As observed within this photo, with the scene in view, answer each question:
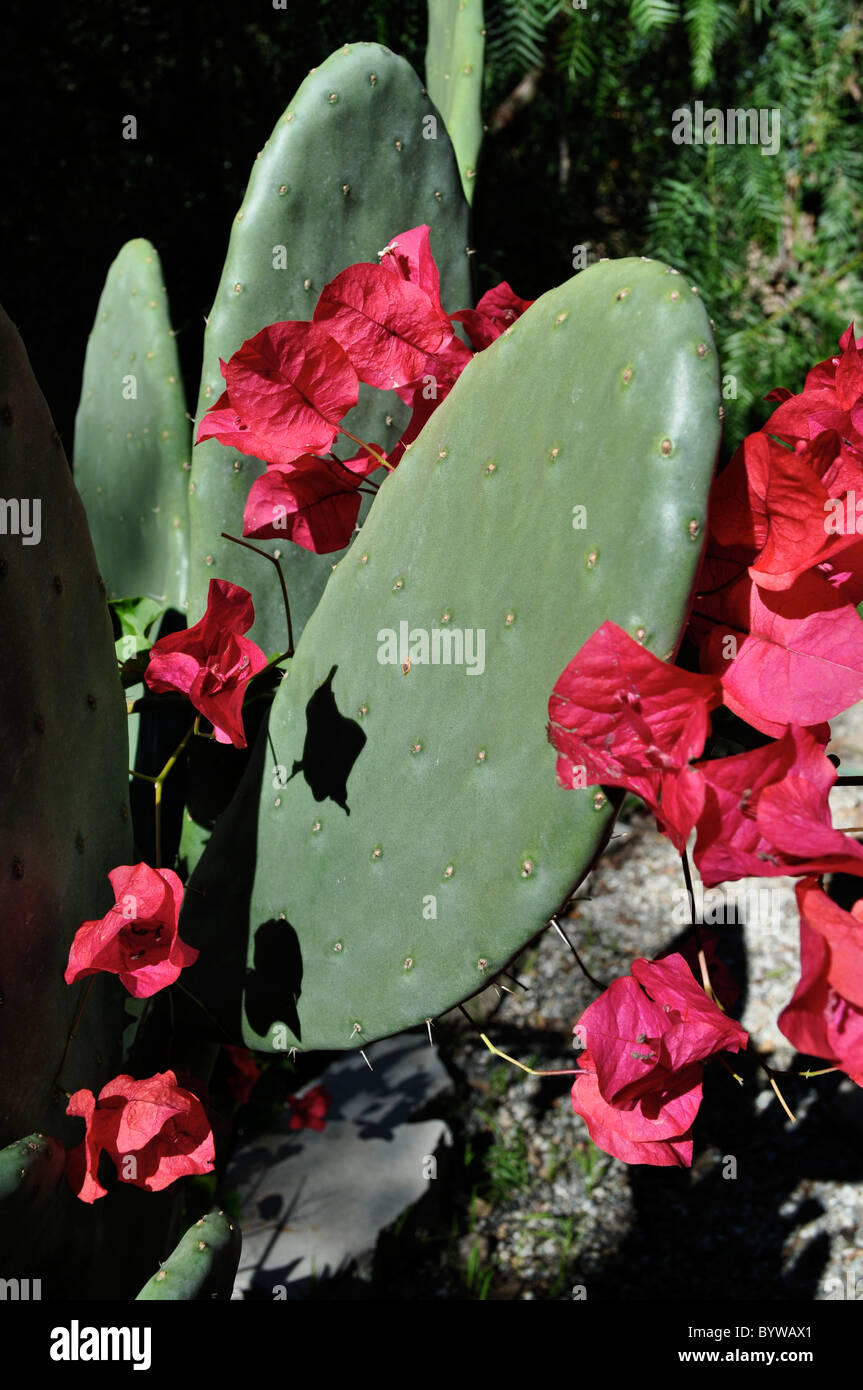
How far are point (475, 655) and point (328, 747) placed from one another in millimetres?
176

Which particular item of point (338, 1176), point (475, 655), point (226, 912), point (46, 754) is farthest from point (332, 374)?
point (338, 1176)

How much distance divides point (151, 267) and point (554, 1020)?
1884 millimetres

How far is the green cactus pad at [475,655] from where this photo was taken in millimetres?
492

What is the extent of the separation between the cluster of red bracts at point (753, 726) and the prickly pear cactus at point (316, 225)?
486 mm

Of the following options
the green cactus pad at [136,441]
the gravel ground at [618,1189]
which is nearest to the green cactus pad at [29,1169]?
the green cactus pad at [136,441]

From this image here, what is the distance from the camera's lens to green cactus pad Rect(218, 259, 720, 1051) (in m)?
0.49

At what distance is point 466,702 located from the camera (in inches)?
25.0

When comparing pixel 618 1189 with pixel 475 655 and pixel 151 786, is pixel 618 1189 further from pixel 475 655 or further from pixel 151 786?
pixel 475 655

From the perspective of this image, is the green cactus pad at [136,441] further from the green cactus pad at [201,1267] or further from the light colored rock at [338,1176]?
the light colored rock at [338,1176]

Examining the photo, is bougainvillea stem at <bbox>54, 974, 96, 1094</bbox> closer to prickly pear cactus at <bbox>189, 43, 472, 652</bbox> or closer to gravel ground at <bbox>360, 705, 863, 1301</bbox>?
prickly pear cactus at <bbox>189, 43, 472, 652</bbox>

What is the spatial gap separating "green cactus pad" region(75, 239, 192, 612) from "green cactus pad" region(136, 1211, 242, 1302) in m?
0.65

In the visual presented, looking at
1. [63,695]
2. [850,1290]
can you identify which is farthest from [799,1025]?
[850,1290]

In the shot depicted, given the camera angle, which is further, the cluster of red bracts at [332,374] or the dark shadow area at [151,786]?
the dark shadow area at [151,786]

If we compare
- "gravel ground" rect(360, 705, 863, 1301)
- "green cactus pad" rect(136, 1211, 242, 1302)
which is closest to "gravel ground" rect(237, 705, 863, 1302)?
"gravel ground" rect(360, 705, 863, 1301)
